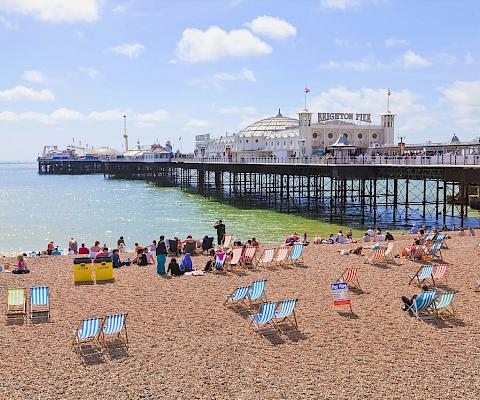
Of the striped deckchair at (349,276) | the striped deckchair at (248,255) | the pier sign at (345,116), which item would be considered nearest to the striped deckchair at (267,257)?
the striped deckchair at (248,255)

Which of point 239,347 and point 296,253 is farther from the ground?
point 296,253

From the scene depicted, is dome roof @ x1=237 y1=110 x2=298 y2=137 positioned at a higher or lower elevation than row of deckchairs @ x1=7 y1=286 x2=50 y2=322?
higher

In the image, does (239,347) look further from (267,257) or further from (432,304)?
(267,257)

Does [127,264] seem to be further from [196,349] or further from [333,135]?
[333,135]

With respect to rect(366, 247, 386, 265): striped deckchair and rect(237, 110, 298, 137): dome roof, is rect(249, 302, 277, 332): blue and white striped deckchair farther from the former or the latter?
rect(237, 110, 298, 137): dome roof

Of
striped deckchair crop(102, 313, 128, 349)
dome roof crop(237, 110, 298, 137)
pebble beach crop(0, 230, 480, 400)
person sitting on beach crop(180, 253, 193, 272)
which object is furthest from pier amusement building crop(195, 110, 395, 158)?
striped deckchair crop(102, 313, 128, 349)

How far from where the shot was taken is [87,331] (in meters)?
8.73

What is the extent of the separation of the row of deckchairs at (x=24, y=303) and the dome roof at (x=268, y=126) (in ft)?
189

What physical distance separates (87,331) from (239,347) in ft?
7.30

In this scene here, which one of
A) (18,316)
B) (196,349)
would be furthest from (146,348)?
(18,316)

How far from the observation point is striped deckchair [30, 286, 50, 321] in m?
10.3

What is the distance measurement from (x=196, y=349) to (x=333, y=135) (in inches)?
1742

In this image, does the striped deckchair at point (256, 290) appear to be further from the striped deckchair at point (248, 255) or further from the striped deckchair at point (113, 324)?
the striped deckchair at point (248, 255)

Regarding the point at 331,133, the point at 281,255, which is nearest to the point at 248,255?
the point at 281,255
